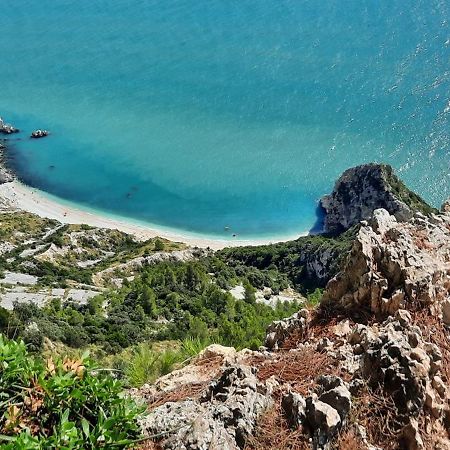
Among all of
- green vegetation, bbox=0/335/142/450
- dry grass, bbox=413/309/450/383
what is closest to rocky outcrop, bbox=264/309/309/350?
dry grass, bbox=413/309/450/383

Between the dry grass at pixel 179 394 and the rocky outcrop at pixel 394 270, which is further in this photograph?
the rocky outcrop at pixel 394 270

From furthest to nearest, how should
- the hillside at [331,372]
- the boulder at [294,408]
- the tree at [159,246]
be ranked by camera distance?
the tree at [159,246] < the boulder at [294,408] < the hillside at [331,372]

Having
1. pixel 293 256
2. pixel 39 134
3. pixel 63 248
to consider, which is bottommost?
pixel 293 256

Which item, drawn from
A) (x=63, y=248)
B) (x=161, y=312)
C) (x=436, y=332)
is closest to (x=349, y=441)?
(x=436, y=332)

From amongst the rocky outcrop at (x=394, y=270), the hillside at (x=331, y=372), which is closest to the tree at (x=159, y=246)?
the hillside at (x=331, y=372)

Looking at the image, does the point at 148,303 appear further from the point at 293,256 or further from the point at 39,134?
the point at 39,134

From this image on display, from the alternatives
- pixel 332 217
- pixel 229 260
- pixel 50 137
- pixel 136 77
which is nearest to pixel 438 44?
pixel 332 217

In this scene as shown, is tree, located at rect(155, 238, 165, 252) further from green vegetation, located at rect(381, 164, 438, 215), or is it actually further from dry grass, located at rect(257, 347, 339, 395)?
dry grass, located at rect(257, 347, 339, 395)

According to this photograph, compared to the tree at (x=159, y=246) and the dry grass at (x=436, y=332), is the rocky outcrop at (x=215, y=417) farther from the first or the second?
the tree at (x=159, y=246)
